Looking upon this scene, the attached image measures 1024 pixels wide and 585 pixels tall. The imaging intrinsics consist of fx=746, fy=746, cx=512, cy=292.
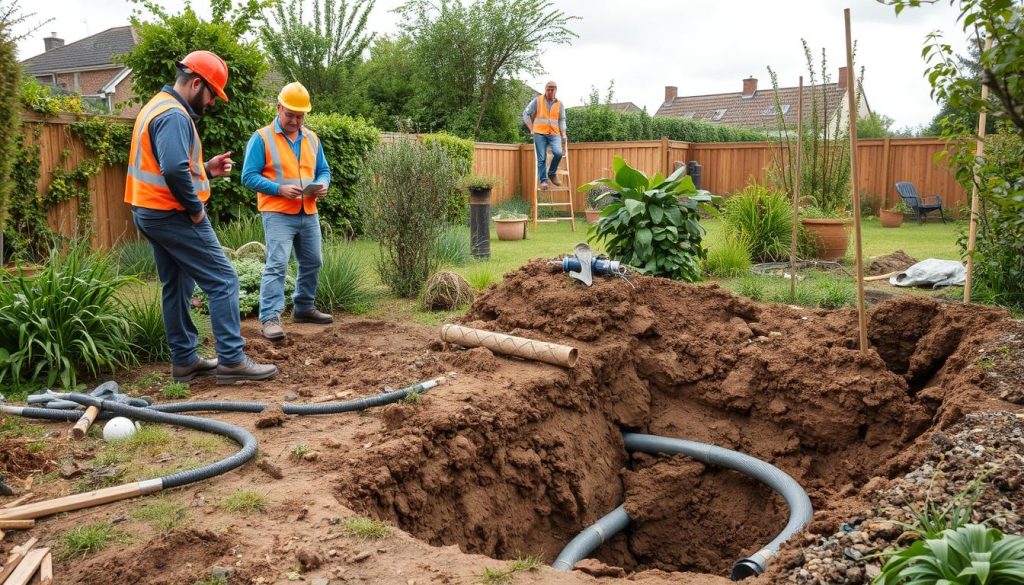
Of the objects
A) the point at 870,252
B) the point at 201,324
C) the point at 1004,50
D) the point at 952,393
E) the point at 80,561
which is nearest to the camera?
the point at 1004,50

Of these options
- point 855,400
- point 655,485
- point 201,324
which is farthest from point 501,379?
point 201,324

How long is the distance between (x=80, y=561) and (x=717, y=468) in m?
3.52

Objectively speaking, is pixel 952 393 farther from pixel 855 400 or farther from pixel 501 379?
pixel 501 379

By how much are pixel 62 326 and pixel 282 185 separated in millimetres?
1880

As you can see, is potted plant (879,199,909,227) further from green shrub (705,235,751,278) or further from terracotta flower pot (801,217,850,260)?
green shrub (705,235,751,278)

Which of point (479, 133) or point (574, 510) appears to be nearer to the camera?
point (574, 510)

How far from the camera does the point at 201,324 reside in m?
6.27

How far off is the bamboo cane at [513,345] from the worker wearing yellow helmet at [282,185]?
1.58m

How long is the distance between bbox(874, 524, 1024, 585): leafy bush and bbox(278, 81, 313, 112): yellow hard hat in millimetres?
5152

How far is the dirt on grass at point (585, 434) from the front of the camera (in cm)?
278

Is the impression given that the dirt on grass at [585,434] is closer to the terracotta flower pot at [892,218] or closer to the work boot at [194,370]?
the work boot at [194,370]

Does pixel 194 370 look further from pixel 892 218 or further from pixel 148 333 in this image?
pixel 892 218

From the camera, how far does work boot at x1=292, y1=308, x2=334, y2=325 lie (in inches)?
267

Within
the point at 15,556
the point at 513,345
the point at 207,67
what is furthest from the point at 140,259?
the point at 15,556
